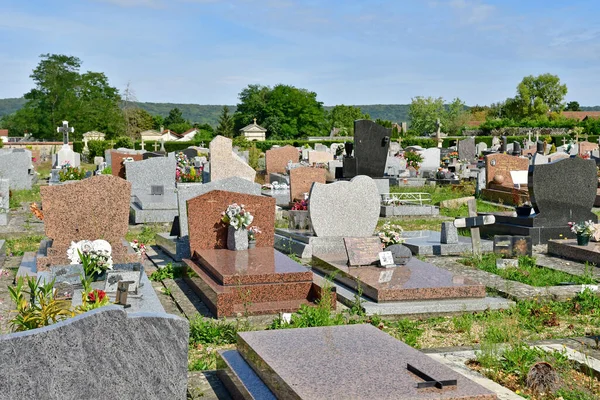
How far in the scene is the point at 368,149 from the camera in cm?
2059

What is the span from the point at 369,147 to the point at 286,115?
73.5 meters

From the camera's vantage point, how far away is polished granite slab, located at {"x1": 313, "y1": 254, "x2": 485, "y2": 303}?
8523mm

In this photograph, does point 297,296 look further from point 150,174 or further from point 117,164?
point 117,164

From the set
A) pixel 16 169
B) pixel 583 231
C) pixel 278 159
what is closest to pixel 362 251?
pixel 583 231

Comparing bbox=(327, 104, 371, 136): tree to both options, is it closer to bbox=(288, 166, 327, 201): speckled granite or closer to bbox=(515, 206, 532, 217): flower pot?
bbox=(288, 166, 327, 201): speckled granite

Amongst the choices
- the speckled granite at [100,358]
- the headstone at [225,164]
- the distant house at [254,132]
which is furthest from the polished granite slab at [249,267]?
the distant house at [254,132]

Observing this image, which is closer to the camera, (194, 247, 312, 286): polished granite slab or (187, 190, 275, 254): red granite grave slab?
(194, 247, 312, 286): polished granite slab

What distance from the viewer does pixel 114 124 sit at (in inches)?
2660

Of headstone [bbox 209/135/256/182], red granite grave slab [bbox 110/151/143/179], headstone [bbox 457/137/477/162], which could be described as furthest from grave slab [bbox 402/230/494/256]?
headstone [bbox 457/137/477/162]

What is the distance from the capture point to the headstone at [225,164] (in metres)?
18.6

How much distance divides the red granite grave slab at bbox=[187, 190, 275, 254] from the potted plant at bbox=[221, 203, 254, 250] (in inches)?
4.8

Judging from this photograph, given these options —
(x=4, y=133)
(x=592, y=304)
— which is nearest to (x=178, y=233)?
(x=592, y=304)

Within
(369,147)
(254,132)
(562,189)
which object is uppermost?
(369,147)

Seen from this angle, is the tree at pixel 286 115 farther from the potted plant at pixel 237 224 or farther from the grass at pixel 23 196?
the potted plant at pixel 237 224
